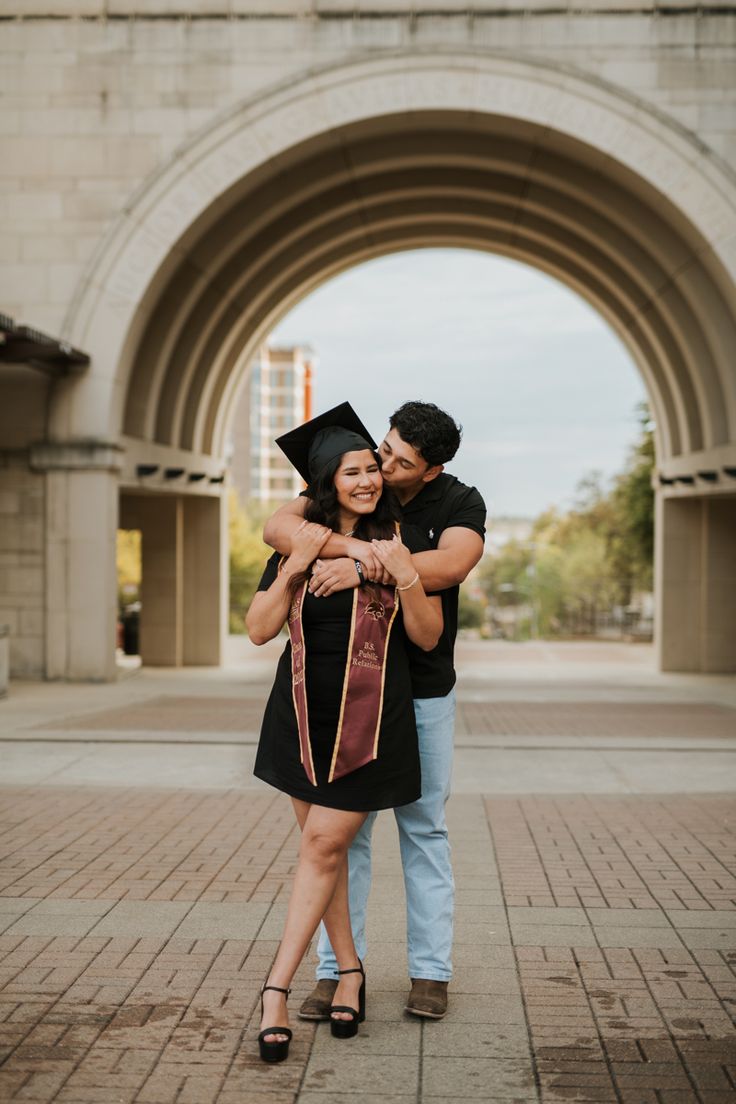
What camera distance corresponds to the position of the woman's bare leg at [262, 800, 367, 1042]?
421 centimetres

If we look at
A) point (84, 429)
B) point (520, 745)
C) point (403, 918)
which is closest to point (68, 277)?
point (84, 429)

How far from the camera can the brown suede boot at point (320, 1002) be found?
14.8 feet

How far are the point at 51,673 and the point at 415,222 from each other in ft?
38.8

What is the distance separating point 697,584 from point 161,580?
1027cm

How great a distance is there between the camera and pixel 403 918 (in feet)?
19.1

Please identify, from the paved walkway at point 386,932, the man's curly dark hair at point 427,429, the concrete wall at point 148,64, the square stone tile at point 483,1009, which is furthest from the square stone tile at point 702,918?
the concrete wall at point 148,64

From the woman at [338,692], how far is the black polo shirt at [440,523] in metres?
0.16

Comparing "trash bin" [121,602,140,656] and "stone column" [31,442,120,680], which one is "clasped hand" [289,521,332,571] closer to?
"stone column" [31,442,120,680]

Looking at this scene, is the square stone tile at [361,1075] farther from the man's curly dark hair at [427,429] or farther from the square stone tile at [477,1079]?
the man's curly dark hair at [427,429]

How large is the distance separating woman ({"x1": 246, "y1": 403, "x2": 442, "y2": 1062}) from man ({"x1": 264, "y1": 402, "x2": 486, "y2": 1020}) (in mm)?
130

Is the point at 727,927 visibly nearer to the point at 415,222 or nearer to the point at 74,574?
the point at 74,574

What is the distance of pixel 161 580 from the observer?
81.0 ft

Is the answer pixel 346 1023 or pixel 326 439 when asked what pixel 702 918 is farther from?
pixel 326 439

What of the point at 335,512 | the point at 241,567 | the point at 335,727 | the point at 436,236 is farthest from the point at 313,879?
the point at 241,567
